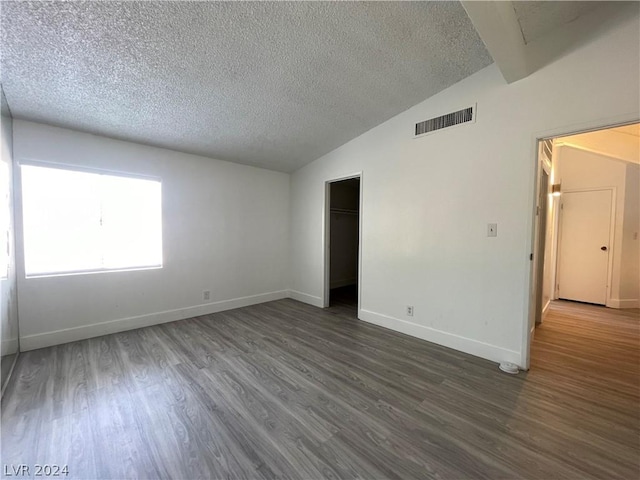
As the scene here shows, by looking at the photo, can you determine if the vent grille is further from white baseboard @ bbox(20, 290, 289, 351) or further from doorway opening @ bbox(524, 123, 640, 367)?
white baseboard @ bbox(20, 290, 289, 351)

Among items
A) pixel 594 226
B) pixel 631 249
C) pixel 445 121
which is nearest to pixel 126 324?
pixel 445 121

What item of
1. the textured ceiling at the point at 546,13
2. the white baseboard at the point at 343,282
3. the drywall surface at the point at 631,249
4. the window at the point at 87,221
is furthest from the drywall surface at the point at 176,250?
the drywall surface at the point at 631,249

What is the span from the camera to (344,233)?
6273 millimetres

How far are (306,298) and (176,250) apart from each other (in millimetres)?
2292

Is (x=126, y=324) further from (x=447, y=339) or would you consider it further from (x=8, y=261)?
(x=447, y=339)

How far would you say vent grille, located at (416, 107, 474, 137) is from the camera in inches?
108

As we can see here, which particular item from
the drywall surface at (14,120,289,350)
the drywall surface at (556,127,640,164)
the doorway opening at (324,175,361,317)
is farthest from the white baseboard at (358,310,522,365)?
the drywall surface at (556,127,640,164)

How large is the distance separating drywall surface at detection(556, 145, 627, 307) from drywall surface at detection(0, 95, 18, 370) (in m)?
7.30

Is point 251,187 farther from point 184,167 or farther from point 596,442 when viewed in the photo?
point 596,442

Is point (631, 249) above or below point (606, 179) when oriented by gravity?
below

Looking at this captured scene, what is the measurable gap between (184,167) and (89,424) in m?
3.14

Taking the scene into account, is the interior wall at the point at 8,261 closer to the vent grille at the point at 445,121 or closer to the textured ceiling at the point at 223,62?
the textured ceiling at the point at 223,62

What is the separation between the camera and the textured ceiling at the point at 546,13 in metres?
1.96

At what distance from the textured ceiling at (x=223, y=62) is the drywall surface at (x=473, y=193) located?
0.48m
